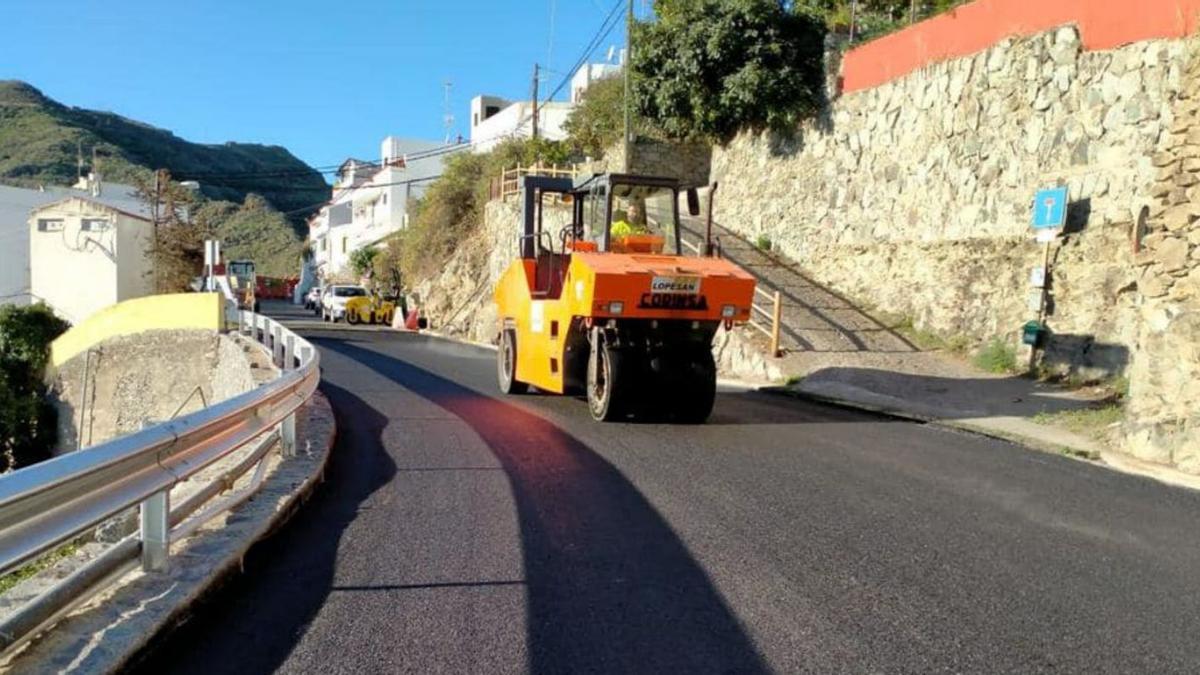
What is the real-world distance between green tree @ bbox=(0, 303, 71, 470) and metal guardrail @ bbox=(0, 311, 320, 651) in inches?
757

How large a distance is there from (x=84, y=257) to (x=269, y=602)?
4299 cm

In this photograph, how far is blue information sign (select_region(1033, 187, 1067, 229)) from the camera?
15602mm

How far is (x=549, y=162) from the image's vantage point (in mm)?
40625

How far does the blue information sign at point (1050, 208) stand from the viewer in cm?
1560

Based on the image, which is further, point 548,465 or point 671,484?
point 548,465

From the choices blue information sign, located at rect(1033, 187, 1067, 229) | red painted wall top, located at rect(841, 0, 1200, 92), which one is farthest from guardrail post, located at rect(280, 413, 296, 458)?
blue information sign, located at rect(1033, 187, 1067, 229)

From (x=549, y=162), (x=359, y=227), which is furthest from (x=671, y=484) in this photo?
(x=359, y=227)

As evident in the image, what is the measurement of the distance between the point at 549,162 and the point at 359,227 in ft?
127

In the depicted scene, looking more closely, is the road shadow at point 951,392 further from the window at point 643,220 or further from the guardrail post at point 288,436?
the guardrail post at point 288,436

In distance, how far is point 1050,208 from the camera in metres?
15.8

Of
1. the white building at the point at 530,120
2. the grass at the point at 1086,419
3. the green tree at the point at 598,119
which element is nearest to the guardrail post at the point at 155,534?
the grass at the point at 1086,419

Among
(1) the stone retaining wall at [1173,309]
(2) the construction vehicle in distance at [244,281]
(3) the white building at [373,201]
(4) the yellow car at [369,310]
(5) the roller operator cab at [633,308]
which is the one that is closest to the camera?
(1) the stone retaining wall at [1173,309]

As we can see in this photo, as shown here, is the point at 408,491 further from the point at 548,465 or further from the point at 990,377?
the point at 990,377

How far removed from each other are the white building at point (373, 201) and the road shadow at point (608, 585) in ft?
169
